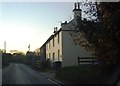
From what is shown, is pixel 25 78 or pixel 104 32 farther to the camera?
pixel 25 78

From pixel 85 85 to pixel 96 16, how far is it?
4.10 metres

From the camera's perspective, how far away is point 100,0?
15180 millimetres

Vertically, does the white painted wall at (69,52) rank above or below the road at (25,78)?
above

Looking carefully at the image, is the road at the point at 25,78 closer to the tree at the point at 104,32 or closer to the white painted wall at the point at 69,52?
the tree at the point at 104,32

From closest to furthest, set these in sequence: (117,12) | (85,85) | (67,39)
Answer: (117,12)
(85,85)
(67,39)

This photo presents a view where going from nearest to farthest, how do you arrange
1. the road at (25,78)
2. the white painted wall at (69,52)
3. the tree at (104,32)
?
the tree at (104,32) < the road at (25,78) < the white painted wall at (69,52)

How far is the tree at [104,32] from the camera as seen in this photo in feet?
46.5

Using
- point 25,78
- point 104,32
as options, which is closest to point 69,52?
point 25,78

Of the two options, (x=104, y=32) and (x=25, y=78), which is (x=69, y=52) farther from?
(x=104, y=32)

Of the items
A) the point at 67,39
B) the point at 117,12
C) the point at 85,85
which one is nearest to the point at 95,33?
the point at 117,12

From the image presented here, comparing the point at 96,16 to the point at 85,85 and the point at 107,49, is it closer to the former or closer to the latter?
the point at 107,49

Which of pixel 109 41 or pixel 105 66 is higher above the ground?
pixel 109 41

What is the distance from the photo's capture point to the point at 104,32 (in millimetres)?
14625

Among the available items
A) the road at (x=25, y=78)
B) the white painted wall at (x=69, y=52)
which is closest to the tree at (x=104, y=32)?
the road at (x=25, y=78)
